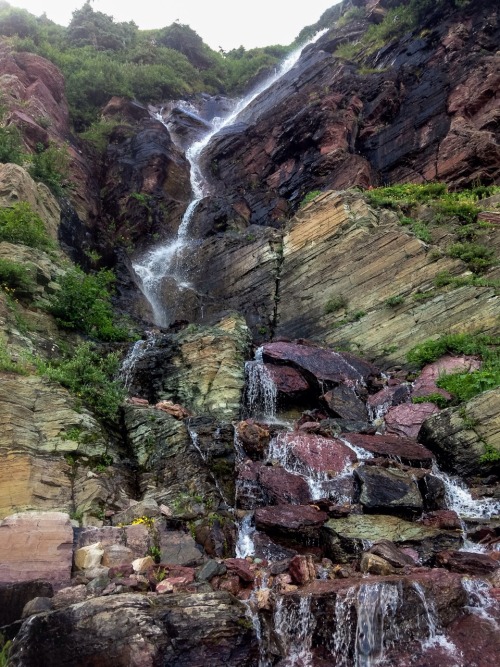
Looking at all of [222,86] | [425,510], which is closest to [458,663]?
[425,510]

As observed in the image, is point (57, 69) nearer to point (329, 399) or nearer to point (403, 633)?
point (329, 399)

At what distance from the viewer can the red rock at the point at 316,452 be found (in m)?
10.0

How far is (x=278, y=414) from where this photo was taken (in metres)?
14.1

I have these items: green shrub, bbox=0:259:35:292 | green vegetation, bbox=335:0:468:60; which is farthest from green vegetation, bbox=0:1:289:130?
green shrub, bbox=0:259:35:292

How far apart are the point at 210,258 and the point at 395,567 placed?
1926 centimetres

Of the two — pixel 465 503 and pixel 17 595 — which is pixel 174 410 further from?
pixel 465 503

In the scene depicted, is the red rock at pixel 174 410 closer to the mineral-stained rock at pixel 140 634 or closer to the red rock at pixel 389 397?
the red rock at pixel 389 397

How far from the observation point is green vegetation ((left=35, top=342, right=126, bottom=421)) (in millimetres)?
10375

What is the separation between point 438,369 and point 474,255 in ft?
16.5

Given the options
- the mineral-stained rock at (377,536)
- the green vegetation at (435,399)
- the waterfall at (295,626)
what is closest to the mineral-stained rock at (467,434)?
the green vegetation at (435,399)

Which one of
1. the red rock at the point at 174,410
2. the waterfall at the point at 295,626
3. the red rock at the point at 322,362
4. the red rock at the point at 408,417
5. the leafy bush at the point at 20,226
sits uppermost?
the leafy bush at the point at 20,226

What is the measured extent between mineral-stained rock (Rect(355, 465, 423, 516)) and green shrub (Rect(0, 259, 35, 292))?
10.1 m

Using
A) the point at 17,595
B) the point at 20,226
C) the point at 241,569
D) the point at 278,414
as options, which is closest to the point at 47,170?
the point at 20,226

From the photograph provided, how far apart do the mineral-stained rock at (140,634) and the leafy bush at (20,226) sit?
1334 centimetres
